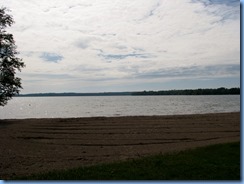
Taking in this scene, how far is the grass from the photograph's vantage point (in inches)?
311

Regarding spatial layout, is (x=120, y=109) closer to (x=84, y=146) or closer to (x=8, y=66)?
(x=8, y=66)

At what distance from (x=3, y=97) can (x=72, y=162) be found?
63.6 feet

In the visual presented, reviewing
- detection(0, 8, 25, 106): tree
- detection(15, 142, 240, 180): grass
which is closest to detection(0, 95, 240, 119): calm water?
detection(0, 8, 25, 106): tree

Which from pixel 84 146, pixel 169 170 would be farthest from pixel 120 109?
pixel 169 170

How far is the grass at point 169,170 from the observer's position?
7.90 meters

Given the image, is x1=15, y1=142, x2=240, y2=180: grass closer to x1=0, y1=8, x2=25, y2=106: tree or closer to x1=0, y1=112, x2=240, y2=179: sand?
x1=0, y1=112, x2=240, y2=179: sand

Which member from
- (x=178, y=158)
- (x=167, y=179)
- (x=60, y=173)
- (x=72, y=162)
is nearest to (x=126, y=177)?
(x=167, y=179)

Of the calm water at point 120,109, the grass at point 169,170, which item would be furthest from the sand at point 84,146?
the calm water at point 120,109

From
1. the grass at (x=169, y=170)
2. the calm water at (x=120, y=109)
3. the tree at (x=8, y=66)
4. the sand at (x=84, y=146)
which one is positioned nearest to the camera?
the grass at (x=169, y=170)

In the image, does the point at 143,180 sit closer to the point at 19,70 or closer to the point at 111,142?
the point at 111,142

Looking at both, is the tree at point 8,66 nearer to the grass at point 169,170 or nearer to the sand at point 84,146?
the sand at point 84,146

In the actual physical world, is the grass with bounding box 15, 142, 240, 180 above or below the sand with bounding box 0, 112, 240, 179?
above

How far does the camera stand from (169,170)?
8.48 meters

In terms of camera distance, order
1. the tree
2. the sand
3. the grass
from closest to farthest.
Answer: the grass → the sand → the tree
